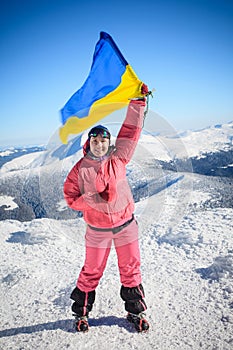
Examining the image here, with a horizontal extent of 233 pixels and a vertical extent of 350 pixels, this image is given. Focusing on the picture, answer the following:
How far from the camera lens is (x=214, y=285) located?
3.39m

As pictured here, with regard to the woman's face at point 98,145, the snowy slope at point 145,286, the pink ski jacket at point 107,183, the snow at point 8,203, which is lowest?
the snow at point 8,203

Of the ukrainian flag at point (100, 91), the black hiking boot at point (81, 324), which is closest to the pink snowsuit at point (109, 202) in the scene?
the black hiking boot at point (81, 324)

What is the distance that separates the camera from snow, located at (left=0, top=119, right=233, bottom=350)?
8.79ft

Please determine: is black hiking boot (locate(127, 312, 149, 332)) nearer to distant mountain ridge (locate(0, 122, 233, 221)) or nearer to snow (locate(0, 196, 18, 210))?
distant mountain ridge (locate(0, 122, 233, 221))

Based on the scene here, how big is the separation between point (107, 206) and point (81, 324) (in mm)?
1589

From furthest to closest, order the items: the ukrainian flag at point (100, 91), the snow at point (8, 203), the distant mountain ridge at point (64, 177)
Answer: the snow at point (8, 203)
the distant mountain ridge at point (64, 177)
the ukrainian flag at point (100, 91)

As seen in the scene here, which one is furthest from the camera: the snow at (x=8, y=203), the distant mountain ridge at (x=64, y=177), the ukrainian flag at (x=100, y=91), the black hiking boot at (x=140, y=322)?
the snow at (x=8, y=203)

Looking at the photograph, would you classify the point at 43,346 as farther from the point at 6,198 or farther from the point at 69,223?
the point at 6,198

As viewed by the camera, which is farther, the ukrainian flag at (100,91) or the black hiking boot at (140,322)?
the ukrainian flag at (100,91)

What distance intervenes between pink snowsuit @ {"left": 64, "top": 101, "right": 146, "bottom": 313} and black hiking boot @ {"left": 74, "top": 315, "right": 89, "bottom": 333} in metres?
0.35

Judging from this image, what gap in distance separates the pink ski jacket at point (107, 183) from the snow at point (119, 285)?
1.09 metres

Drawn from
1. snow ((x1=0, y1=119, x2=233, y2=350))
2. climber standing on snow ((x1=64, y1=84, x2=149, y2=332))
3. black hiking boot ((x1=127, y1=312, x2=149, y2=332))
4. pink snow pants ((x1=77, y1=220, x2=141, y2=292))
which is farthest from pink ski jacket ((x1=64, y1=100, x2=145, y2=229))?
black hiking boot ((x1=127, y1=312, x2=149, y2=332))

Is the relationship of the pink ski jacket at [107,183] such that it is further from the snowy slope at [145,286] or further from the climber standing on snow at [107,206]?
the snowy slope at [145,286]

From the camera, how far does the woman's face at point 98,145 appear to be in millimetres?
2658
